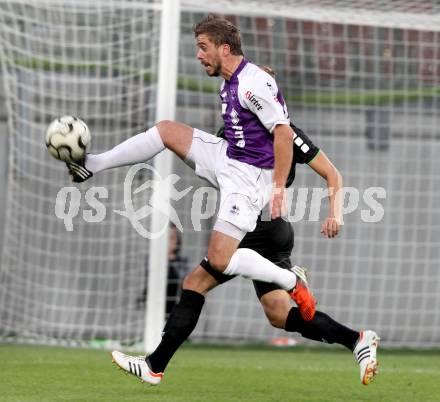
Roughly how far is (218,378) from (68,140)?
2.15 metres

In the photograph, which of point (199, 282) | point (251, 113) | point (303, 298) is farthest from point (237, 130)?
point (303, 298)

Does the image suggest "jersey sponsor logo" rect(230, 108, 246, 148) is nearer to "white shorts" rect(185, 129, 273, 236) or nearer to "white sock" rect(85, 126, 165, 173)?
"white shorts" rect(185, 129, 273, 236)

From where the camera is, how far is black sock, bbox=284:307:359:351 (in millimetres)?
6164

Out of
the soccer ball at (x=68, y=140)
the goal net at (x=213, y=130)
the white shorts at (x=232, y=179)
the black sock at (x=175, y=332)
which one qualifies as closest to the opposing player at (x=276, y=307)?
the black sock at (x=175, y=332)

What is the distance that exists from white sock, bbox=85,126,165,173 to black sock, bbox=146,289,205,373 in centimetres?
83

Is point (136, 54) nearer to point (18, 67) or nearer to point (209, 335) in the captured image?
point (18, 67)

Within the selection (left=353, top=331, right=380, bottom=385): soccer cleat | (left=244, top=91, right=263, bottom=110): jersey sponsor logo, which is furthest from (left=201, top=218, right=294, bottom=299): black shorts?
(left=244, top=91, right=263, bottom=110): jersey sponsor logo

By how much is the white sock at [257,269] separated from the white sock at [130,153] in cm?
76

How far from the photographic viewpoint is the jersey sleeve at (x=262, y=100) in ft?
19.0

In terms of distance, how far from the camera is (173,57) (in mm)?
9312

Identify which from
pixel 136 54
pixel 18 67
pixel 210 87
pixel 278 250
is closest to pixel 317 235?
pixel 210 87

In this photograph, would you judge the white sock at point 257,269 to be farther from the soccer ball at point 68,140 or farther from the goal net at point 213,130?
the goal net at point 213,130

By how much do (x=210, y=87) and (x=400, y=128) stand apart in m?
1.98

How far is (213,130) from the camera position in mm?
10406
